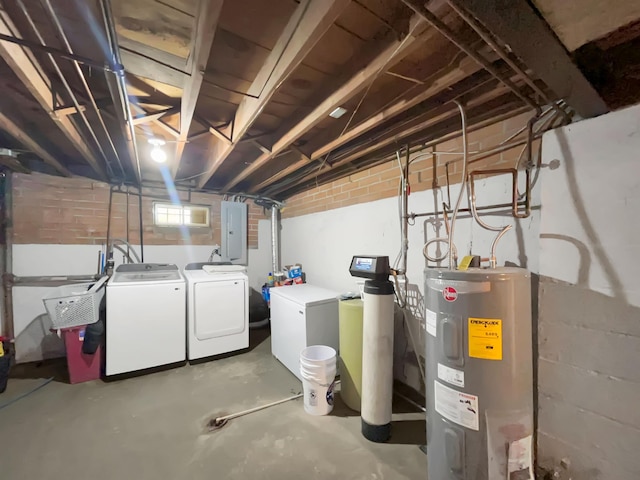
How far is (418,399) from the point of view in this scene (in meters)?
2.20

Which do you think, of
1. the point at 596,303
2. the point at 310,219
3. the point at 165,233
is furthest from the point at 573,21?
the point at 165,233

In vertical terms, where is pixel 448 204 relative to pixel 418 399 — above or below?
above

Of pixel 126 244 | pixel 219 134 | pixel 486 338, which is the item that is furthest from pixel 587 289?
pixel 126 244

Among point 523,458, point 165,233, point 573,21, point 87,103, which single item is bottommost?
point 523,458

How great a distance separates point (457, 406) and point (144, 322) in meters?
2.86

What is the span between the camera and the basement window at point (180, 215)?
12.5ft

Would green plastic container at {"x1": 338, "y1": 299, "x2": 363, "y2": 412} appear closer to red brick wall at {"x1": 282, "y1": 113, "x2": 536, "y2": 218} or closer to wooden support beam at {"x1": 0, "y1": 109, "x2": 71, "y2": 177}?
red brick wall at {"x1": 282, "y1": 113, "x2": 536, "y2": 218}

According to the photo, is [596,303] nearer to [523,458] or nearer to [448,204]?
[523,458]

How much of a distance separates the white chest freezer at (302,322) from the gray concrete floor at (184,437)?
350mm

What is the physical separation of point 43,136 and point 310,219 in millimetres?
2762

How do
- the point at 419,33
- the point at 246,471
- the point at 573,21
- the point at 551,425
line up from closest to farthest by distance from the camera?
the point at 573,21 < the point at 419,33 < the point at 551,425 < the point at 246,471

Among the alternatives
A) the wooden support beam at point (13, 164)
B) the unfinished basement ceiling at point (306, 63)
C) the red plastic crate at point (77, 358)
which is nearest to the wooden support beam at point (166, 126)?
the unfinished basement ceiling at point (306, 63)

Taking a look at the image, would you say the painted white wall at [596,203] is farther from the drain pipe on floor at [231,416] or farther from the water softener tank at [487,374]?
the drain pipe on floor at [231,416]

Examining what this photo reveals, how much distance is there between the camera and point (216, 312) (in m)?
3.10
